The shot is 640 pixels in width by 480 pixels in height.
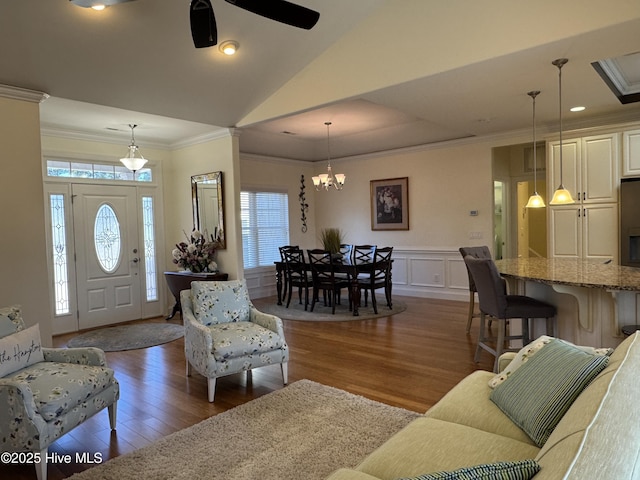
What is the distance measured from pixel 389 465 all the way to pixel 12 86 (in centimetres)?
406

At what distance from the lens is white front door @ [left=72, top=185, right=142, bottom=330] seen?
18.9 feet

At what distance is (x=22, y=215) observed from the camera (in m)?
3.56

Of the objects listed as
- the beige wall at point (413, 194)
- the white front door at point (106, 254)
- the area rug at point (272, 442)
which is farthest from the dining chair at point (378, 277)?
the white front door at point (106, 254)

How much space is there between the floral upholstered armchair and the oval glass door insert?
286 centimetres

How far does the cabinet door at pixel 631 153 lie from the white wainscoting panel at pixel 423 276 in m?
2.69

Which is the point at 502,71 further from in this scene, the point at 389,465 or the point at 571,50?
the point at 389,465

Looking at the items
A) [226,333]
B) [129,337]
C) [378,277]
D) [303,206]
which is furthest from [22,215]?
[303,206]

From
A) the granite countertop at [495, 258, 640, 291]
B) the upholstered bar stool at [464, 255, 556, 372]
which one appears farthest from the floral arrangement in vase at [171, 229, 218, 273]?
the granite countertop at [495, 258, 640, 291]

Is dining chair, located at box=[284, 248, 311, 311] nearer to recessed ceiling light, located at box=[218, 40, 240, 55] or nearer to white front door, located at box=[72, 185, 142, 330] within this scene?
white front door, located at box=[72, 185, 142, 330]

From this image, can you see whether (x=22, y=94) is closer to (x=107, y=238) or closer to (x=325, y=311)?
(x=107, y=238)

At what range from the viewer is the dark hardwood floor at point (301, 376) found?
275 centimetres

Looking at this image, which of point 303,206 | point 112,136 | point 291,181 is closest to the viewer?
point 112,136

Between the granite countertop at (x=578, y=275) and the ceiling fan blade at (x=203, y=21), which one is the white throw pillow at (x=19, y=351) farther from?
the granite countertop at (x=578, y=275)

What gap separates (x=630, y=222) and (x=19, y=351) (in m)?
5.76
